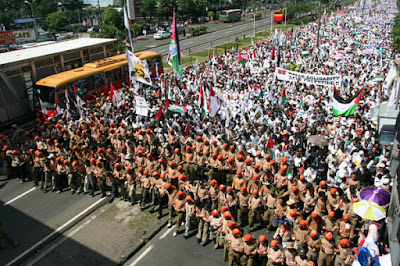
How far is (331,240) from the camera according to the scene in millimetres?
7305

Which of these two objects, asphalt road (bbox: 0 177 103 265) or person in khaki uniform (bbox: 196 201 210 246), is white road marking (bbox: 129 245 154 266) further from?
asphalt road (bbox: 0 177 103 265)

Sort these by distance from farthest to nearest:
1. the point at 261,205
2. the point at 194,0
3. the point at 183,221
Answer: the point at 194,0
the point at 183,221
the point at 261,205

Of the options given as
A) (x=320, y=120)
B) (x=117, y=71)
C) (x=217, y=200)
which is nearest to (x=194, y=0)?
(x=117, y=71)

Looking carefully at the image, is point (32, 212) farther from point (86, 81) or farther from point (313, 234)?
point (86, 81)

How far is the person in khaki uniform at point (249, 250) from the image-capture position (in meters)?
7.31

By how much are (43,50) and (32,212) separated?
11333 millimetres

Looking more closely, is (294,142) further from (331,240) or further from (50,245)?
(50,245)

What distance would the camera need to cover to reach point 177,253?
8.73 meters

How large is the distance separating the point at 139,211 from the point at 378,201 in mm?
6518

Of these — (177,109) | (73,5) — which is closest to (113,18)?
(177,109)

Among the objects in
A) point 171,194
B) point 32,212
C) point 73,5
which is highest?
point 73,5

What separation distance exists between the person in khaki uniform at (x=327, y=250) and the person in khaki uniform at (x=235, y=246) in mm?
1724

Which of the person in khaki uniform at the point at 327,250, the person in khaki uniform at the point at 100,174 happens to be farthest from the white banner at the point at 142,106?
the person in khaki uniform at the point at 327,250

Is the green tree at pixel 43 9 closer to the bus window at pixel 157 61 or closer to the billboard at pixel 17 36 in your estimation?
the billboard at pixel 17 36
